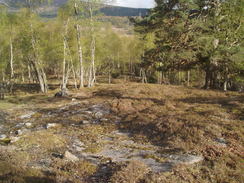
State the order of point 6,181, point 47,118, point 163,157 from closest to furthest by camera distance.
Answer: point 6,181 → point 163,157 → point 47,118

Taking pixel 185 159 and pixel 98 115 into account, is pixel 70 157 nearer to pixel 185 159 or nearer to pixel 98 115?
pixel 185 159

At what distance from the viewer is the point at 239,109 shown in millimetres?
14258

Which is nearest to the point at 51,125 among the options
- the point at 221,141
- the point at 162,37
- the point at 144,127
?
the point at 144,127

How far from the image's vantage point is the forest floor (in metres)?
7.20

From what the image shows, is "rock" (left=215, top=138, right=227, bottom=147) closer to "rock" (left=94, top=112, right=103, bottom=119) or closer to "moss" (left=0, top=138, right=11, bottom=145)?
"rock" (left=94, top=112, right=103, bottom=119)

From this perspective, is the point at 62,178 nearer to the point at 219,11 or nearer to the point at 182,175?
the point at 182,175

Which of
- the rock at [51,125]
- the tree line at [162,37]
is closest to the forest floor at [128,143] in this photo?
the rock at [51,125]

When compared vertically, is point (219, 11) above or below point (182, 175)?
above

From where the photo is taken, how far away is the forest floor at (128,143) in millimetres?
7199

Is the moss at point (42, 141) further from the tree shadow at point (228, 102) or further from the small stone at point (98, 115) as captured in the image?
the tree shadow at point (228, 102)

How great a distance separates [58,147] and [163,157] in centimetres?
544

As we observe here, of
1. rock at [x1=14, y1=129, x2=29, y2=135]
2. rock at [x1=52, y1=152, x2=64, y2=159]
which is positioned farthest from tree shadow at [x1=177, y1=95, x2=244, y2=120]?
rock at [x1=14, y1=129, x2=29, y2=135]

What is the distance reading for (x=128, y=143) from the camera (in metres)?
11.0

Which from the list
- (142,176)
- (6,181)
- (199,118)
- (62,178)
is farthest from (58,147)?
(199,118)
